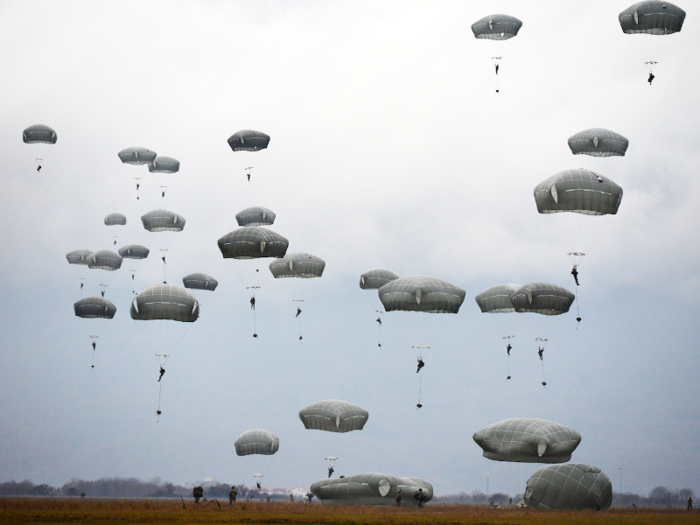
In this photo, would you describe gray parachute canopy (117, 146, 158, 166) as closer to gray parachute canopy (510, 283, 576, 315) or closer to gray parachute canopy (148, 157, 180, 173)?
gray parachute canopy (148, 157, 180, 173)

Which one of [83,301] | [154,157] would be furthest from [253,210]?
[83,301]

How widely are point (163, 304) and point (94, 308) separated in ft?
72.2

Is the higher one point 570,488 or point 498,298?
point 498,298

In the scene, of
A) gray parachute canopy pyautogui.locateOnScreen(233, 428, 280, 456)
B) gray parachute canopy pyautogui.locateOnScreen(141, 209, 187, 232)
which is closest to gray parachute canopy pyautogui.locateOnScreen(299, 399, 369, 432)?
gray parachute canopy pyautogui.locateOnScreen(233, 428, 280, 456)

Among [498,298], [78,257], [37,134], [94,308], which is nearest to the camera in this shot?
[498,298]

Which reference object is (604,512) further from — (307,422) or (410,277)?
(307,422)

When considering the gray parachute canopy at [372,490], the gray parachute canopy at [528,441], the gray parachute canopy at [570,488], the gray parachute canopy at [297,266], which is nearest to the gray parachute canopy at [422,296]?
the gray parachute canopy at [528,441]

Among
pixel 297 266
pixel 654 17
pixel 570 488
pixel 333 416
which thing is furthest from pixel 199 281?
pixel 654 17

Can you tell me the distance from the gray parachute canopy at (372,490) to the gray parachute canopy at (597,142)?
2931 cm

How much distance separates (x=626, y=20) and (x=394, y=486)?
40.3 meters

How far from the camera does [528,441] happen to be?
50.8 metres

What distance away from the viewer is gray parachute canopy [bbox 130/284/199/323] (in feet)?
177

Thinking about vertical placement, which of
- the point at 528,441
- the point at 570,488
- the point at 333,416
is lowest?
the point at 570,488

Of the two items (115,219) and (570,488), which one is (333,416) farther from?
(115,219)
